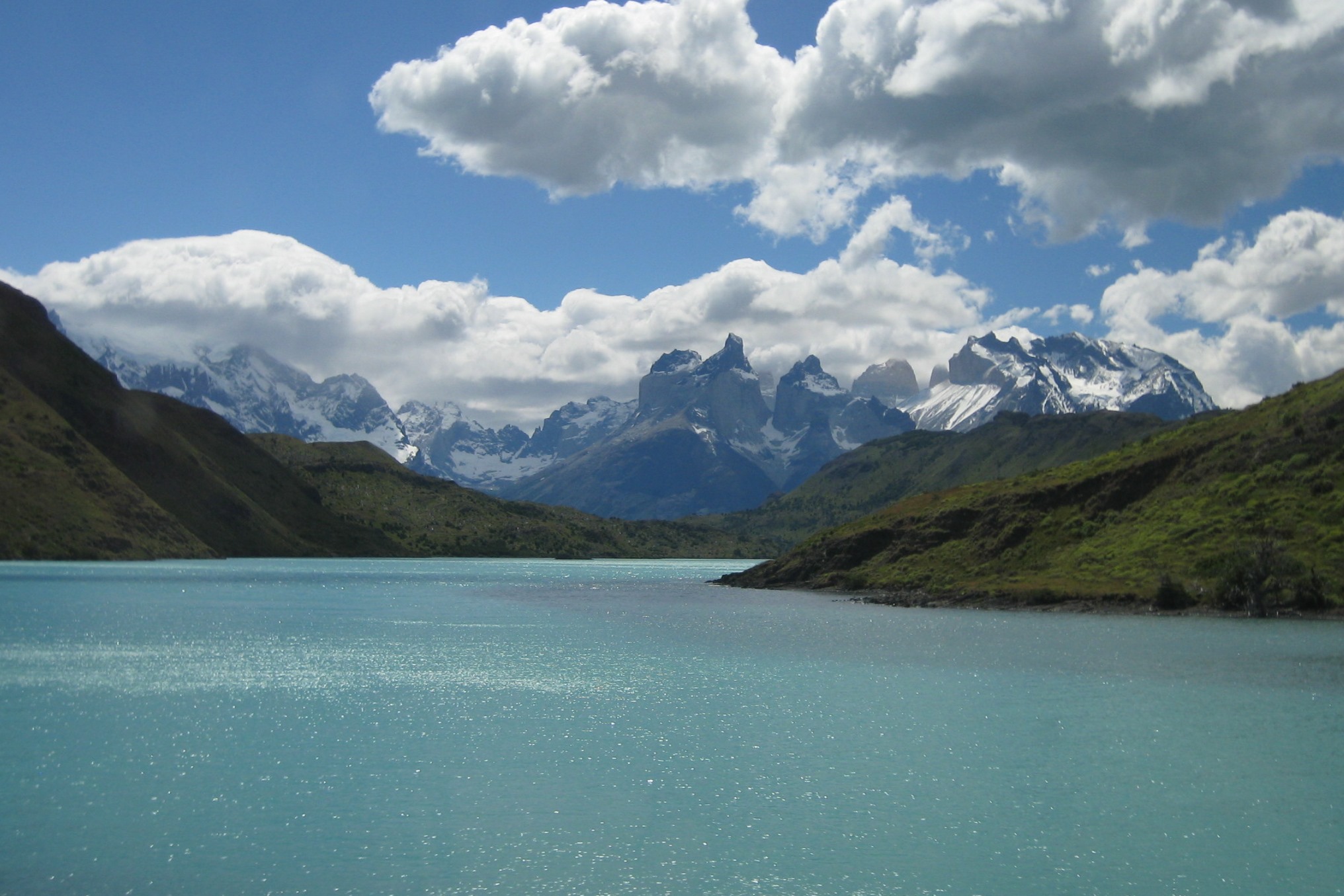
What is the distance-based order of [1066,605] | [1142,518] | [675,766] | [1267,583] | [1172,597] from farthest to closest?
[1142,518], [1066,605], [1172,597], [1267,583], [675,766]

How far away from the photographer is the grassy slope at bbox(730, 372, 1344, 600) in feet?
358

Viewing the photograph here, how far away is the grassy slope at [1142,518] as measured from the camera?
109188 mm

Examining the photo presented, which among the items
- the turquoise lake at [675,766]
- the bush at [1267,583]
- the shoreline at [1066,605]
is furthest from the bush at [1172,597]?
the turquoise lake at [675,766]

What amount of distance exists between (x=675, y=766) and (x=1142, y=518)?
9923 centimetres

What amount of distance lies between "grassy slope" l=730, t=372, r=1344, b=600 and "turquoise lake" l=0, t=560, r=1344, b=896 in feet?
74.1

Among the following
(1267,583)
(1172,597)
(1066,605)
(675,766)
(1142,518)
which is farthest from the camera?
(1142,518)

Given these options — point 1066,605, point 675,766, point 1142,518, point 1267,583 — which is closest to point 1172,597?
point 1267,583

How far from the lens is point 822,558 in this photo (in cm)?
17312

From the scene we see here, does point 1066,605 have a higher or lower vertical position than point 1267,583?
lower

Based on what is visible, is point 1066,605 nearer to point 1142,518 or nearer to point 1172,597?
point 1172,597

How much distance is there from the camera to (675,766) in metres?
44.0

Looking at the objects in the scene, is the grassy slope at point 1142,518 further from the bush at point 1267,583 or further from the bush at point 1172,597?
the bush at point 1172,597

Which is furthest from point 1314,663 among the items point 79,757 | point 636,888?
point 79,757

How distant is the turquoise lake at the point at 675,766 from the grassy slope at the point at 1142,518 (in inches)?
890
